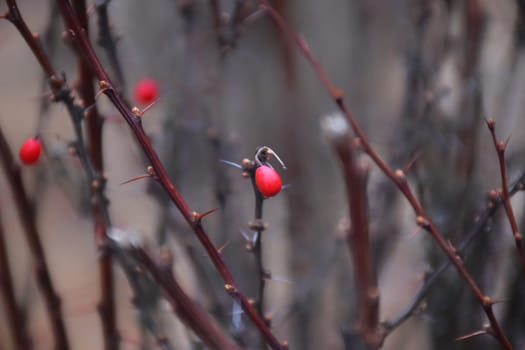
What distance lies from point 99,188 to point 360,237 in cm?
25

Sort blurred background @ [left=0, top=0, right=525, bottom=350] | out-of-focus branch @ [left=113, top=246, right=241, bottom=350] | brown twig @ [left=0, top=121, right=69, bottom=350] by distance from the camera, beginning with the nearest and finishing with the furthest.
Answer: out-of-focus branch @ [left=113, top=246, right=241, bottom=350] < brown twig @ [left=0, top=121, right=69, bottom=350] < blurred background @ [left=0, top=0, right=525, bottom=350]

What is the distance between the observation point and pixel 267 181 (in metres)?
0.43

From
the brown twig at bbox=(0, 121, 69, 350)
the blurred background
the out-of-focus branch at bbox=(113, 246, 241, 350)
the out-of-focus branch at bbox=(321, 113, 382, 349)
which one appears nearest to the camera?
the out-of-focus branch at bbox=(321, 113, 382, 349)

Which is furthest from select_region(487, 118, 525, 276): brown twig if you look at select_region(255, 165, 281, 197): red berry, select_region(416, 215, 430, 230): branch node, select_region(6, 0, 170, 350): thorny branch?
select_region(6, 0, 170, 350): thorny branch

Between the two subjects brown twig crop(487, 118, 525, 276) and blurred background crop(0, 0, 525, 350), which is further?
blurred background crop(0, 0, 525, 350)

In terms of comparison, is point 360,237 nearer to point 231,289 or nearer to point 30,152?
point 231,289

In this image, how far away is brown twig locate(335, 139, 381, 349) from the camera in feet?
1.23

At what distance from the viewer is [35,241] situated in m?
0.63

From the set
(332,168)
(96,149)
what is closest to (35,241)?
(96,149)

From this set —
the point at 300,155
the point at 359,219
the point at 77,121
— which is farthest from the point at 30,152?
the point at 300,155

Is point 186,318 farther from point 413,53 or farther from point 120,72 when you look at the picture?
point 413,53

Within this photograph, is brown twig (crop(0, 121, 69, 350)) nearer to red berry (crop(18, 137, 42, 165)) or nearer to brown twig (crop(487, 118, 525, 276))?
red berry (crop(18, 137, 42, 165))

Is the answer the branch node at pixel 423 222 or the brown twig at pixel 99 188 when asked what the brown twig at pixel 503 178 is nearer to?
the branch node at pixel 423 222

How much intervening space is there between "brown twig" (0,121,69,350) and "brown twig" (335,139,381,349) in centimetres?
35
